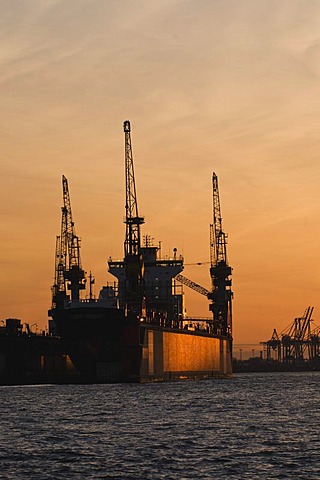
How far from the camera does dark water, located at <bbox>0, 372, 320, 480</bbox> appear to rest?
2010 inches

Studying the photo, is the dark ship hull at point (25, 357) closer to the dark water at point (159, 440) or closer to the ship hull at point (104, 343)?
the ship hull at point (104, 343)

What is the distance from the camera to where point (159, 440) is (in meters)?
65.2

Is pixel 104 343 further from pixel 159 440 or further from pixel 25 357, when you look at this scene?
pixel 159 440

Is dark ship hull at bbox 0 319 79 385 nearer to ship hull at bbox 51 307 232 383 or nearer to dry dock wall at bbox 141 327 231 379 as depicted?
ship hull at bbox 51 307 232 383

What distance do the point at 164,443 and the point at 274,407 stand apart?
38.1m

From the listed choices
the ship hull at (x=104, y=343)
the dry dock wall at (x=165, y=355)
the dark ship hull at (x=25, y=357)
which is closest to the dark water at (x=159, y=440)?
the ship hull at (x=104, y=343)

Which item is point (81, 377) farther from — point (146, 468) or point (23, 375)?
point (146, 468)

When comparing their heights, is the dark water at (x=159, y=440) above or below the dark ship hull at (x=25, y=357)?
below

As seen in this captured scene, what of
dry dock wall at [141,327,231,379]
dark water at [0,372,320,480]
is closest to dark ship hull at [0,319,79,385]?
dry dock wall at [141,327,231,379]

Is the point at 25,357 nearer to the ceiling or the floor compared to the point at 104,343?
nearer to the floor

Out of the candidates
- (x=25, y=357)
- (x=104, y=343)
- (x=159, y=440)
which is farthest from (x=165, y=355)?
(x=159, y=440)

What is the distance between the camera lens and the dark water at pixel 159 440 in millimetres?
51062

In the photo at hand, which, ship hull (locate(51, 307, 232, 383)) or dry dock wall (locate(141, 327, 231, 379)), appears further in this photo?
dry dock wall (locate(141, 327, 231, 379))

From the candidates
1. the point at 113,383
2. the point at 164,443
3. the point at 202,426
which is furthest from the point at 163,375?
the point at 164,443
